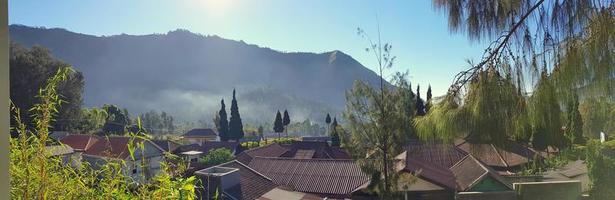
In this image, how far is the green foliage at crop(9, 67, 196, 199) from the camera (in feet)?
3.06

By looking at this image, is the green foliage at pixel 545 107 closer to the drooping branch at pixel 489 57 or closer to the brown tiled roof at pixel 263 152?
the drooping branch at pixel 489 57

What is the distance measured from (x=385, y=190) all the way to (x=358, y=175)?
20.5ft

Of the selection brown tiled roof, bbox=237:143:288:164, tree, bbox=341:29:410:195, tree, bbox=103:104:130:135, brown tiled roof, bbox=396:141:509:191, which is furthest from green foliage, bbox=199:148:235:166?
tree, bbox=341:29:410:195

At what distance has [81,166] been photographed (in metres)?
1.18

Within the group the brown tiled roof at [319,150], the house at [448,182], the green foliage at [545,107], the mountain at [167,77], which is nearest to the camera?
the green foliage at [545,107]

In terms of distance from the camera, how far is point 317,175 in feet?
48.1

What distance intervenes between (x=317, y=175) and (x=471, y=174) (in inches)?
180

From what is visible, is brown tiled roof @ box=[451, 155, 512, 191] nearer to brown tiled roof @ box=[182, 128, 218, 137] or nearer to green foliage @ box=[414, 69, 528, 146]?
green foliage @ box=[414, 69, 528, 146]

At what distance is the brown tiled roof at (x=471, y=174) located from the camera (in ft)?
38.3

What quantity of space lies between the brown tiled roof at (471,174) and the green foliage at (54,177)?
34.2ft

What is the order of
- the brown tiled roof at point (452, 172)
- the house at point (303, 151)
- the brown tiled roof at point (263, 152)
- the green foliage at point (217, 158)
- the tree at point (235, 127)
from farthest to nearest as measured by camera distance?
the tree at point (235, 127) → the house at point (303, 151) → the green foliage at point (217, 158) → the brown tiled roof at point (263, 152) → the brown tiled roof at point (452, 172)

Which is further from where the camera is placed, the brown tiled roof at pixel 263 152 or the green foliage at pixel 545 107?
the brown tiled roof at pixel 263 152

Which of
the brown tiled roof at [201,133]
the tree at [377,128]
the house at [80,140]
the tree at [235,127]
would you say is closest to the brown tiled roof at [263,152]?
the house at [80,140]

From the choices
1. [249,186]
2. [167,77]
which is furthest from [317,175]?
[167,77]
